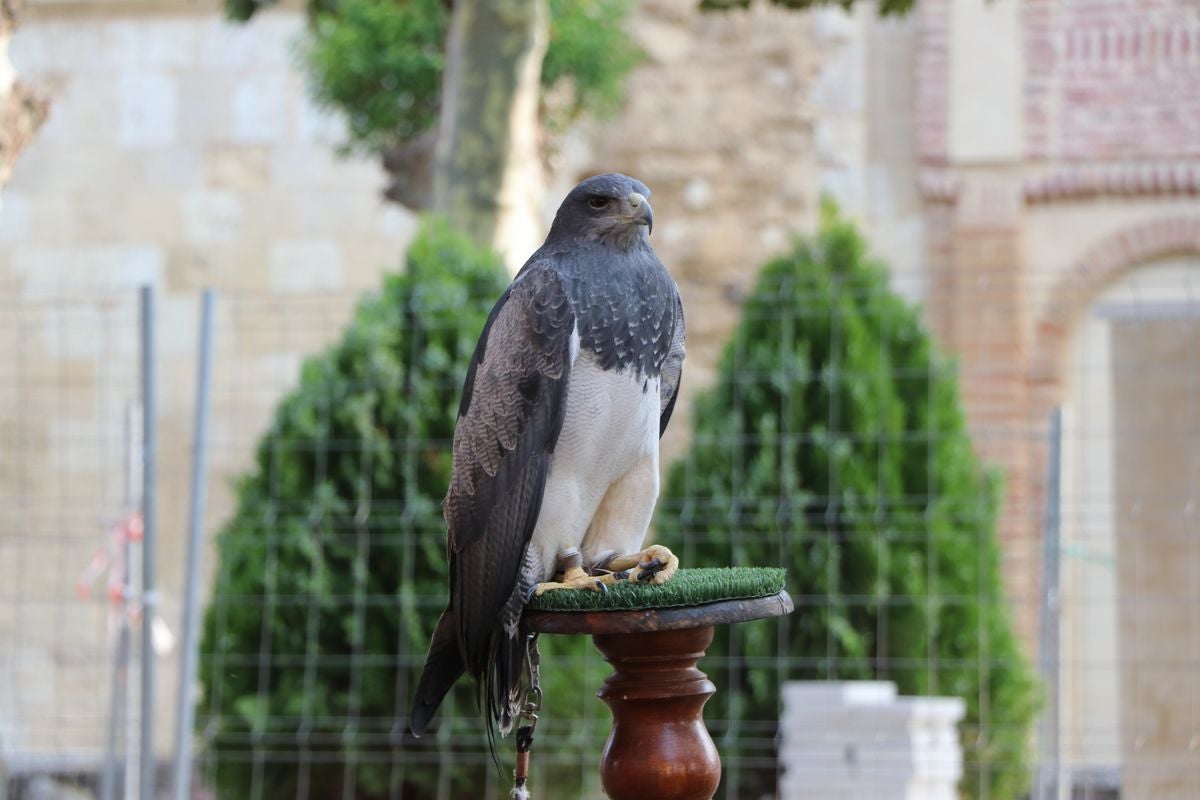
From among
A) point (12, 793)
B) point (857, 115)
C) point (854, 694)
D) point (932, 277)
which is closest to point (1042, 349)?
point (932, 277)

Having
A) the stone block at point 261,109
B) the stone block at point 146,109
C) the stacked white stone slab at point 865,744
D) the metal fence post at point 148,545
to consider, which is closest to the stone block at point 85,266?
the stone block at point 146,109

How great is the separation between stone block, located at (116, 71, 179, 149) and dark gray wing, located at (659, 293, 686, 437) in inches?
276

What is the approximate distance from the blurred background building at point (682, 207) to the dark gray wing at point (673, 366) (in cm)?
516

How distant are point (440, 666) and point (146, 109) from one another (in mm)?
7381

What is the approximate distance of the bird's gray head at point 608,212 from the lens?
2.56m

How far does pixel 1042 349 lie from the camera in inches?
323

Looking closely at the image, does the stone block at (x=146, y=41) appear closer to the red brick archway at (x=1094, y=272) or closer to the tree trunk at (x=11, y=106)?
the tree trunk at (x=11, y=106)

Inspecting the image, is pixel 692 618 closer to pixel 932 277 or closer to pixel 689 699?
pixel 689 699

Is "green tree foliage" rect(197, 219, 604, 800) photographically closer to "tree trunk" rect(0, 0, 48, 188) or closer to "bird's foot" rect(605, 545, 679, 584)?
"tree trunk" rect(0, 0, 48, 188)

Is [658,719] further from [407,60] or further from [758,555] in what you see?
[407,60]

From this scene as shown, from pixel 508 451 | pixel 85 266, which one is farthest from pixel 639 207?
pixel 85 266

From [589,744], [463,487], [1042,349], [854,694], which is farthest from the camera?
[1042,349]

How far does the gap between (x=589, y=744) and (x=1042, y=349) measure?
4216 millimetres

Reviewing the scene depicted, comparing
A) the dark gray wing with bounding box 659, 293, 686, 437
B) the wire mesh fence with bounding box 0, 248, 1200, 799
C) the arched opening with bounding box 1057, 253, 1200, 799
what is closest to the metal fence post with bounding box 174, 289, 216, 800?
the wire mesh fence with bounding box 0, 248, 1200, 799
